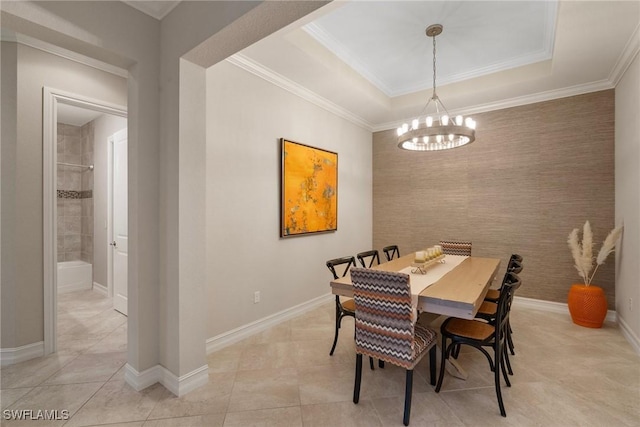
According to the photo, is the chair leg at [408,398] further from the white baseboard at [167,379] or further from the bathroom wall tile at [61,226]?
the bathroom wall tile at [61,226]

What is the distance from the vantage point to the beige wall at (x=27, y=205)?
2430mm

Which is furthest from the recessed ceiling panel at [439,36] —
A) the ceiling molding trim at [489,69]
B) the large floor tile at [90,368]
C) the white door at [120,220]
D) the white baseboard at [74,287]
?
the white baseboard at [74,287]

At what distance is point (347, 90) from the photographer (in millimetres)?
3762

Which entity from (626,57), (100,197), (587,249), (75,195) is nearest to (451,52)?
(626,57)

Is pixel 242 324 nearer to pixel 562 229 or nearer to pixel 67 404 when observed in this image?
pixel 67 404

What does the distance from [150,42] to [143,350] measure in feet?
7.42

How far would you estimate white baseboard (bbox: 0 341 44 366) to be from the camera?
2.42 meters

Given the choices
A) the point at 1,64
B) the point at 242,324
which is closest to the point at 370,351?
the point at 242,324

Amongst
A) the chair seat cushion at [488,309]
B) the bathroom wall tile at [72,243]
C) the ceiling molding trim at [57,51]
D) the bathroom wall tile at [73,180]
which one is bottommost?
the chair seat cushion at [488,309]

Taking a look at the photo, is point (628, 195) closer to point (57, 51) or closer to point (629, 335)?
point (629, 335)

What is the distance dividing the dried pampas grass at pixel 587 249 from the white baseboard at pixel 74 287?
6.97 metres

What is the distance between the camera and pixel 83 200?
5.17 m

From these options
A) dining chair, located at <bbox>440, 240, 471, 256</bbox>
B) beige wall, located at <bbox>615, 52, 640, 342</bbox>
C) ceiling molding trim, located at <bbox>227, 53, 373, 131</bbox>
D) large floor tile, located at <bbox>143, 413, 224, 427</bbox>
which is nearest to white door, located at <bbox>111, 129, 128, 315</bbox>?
ceiling molding trim, located at <bbox>227, 53, 373, 131</bbox>

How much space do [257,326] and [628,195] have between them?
4.06 m
